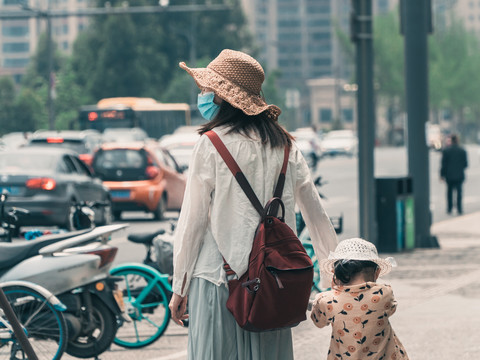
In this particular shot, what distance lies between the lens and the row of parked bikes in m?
6.39

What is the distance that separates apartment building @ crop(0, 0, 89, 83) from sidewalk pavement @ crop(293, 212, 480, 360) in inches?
6008

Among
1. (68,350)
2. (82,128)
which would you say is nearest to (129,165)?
(68,350)

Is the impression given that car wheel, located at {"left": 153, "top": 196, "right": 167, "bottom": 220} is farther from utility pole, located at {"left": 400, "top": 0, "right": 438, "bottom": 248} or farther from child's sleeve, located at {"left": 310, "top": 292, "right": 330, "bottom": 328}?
child's sleeve, located at {"left": 310, "top": 292, "right": 330, "bottom": 328}

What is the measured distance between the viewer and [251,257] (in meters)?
3.83

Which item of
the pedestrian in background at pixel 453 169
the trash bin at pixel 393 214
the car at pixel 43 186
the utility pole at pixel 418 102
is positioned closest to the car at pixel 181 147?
the pedestrian in background at pixel 453 169

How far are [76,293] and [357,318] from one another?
283 cm

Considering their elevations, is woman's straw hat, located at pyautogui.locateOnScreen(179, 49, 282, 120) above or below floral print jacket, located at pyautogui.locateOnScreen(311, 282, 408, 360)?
above

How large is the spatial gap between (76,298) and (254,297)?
3.12m

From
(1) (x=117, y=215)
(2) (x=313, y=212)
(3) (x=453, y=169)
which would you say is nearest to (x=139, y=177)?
(1) (x=117, y=215)

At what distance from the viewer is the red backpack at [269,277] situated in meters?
3.76

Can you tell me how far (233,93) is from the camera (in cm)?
398

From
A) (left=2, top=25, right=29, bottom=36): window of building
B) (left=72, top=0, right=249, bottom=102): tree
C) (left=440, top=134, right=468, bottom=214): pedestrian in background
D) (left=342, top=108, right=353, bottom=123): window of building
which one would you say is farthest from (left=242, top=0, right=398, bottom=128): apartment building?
(left=440, top=134, right=468, bottom=214): pedestrian in background

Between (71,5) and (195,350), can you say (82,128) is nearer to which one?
(195,350)

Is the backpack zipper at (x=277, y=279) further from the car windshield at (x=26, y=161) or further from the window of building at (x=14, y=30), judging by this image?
the window of building at (x=14, y=30)
